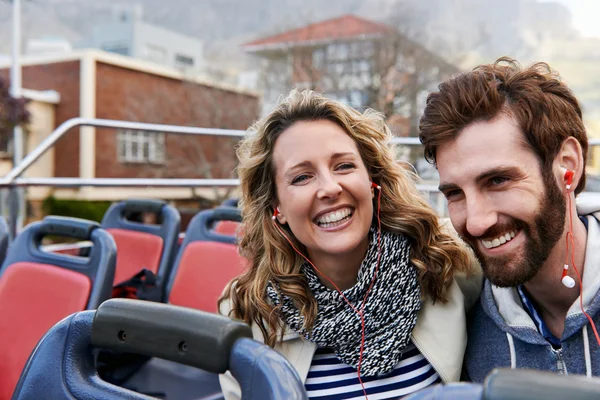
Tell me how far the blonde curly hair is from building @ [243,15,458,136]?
34.6ft

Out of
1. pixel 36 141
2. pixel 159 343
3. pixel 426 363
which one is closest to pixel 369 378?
pixel 426 363

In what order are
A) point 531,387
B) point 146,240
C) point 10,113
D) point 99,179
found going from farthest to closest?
point 10,113 < point 99,179 < point 146,240 < point 531,387

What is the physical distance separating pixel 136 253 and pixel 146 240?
0.07 meters

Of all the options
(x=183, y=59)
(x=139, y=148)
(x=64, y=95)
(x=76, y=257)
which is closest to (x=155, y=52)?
(x=183, y=59)

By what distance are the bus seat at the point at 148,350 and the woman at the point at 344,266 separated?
0.39 m

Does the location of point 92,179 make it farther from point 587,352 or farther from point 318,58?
point 318,58

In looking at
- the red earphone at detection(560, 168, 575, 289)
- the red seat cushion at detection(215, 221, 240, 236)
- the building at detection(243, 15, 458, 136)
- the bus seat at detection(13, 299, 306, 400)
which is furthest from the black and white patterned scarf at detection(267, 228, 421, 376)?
the building at detection(243, 15, 458, 136)

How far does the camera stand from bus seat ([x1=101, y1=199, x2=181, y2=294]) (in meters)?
2.40

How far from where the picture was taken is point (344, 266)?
4.40ft

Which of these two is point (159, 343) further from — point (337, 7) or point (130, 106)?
point (337, 7)

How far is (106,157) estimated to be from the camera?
52.1 ft

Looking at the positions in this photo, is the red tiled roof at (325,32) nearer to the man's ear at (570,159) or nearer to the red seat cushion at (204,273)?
the red seat cushion at (204,273)

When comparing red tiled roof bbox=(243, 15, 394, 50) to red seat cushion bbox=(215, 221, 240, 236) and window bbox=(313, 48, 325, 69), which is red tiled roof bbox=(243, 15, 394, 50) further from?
red seat cushion bbox=(215, 221, 240, 236)

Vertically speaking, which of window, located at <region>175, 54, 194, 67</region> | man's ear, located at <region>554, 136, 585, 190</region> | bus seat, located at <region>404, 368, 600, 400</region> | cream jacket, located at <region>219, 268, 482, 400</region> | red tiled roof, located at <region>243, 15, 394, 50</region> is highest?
window, located at <region>175, 54, 194, 67</region>
